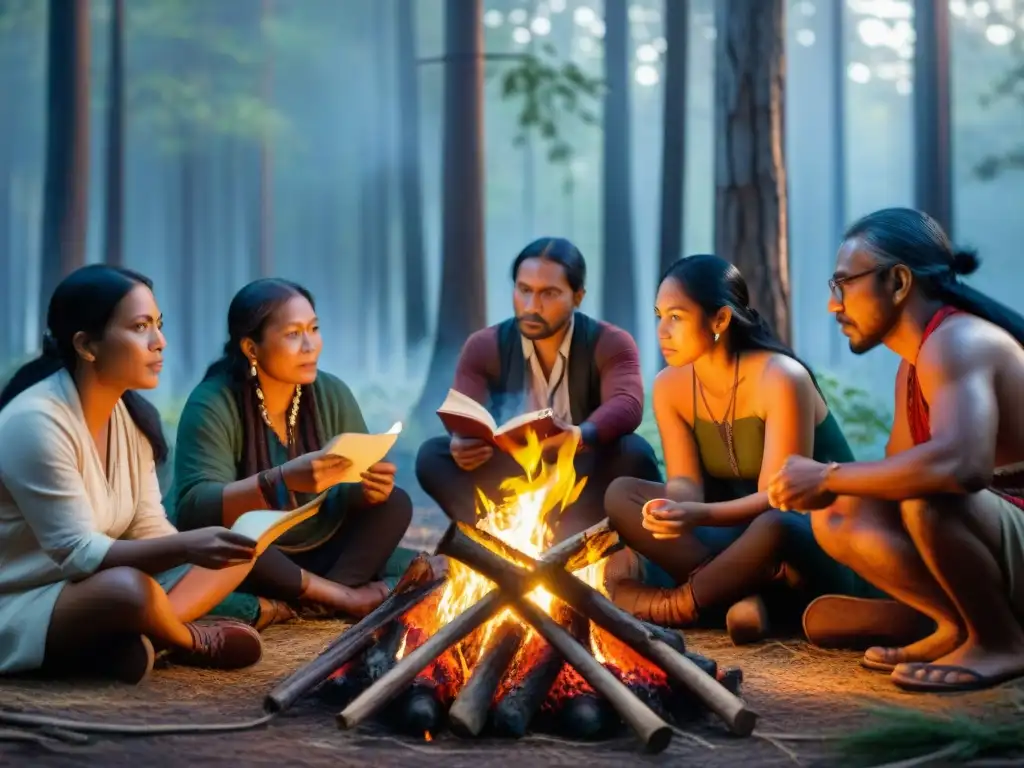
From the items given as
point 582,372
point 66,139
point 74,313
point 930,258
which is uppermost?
point 66,139

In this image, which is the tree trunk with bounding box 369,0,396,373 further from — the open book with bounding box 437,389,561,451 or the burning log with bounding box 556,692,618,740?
the burning log with bounding box 556,692,618,740

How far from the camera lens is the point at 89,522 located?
4.23 m

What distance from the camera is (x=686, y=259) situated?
5184 mm

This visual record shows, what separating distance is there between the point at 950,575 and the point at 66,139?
1132 centimetres

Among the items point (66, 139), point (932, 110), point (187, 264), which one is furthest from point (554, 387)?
point (187, 264)

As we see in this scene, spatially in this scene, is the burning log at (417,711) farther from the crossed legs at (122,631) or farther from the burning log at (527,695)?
the crossed legs at (122,631)

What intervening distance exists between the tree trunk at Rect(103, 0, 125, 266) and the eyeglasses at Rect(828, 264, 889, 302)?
13702mm

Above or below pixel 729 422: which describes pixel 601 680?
below

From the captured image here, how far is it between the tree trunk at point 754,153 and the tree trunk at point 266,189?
12954 millimetres

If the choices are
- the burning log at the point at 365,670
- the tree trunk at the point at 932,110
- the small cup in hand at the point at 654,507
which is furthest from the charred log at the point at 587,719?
the tree trunk at the point at 932,110

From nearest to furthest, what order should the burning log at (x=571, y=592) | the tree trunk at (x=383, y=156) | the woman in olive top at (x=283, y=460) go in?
the burning log at (x=571, y=592) → the woman in olive top at (x=283, y=460) → the tree trunk at (x=383, y=156)

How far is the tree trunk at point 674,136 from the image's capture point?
1390 centimetres

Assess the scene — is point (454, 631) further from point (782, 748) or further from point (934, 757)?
point (934, 757)

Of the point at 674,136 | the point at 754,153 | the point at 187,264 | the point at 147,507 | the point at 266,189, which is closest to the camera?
the point at 147,507
